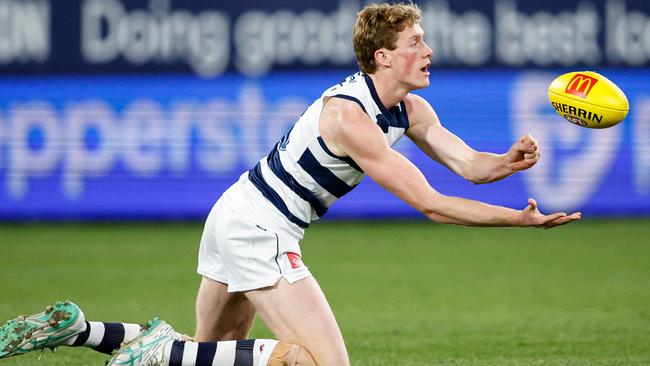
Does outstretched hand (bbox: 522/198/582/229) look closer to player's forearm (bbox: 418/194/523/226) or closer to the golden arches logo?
player's forearm (bbox: 418/194/523/226)

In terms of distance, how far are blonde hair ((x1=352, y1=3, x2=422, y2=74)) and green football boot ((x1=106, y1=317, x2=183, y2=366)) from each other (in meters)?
1.60

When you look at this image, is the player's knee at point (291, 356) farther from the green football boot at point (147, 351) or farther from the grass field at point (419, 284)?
the grass field at point (419, 284)

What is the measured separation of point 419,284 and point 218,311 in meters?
4.81

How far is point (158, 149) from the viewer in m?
14.5

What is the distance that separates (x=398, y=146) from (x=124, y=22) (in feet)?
12.1

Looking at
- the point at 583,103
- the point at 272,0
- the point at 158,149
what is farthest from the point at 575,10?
the point at 583,103

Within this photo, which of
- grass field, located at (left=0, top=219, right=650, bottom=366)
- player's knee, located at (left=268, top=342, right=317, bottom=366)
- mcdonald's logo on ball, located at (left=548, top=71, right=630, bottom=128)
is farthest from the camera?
grass field, located at (left=0, top=219, right=650, bottom=366)

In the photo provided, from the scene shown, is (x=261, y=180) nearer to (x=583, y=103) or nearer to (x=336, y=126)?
(x=336, y=126)

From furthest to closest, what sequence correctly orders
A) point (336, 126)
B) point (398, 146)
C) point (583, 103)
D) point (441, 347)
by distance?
point (398, 146), point (441, 347), point (583, 103), point (336, 126)

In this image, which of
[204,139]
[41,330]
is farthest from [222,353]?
[204,139]

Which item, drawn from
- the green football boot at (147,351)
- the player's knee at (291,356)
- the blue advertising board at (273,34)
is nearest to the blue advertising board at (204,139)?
the blue advertising board at (273,34)

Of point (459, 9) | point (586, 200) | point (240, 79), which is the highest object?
point (459, 9)

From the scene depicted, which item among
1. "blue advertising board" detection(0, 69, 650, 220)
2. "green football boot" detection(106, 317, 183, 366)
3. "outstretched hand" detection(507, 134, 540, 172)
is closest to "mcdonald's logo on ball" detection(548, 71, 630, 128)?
"outstretched hand" detection(507, 134, 540, 172)

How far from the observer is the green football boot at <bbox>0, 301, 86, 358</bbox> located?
18.6ft
